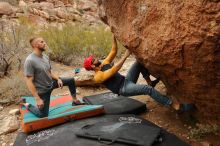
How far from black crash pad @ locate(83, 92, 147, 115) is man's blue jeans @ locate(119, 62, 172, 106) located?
0.54 metres

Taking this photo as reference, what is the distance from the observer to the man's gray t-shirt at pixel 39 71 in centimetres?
486

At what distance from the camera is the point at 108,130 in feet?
14.0

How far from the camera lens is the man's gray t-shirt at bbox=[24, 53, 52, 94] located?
486cm

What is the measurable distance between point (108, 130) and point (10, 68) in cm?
518

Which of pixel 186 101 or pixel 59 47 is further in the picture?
pixel 59 47

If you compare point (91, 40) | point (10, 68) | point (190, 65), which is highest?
point (190, 65)

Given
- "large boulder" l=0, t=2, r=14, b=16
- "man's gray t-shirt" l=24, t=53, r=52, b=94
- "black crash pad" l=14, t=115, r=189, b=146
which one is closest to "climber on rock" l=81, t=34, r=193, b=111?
"black crash pad" l=14, t=115, r=189, b=146

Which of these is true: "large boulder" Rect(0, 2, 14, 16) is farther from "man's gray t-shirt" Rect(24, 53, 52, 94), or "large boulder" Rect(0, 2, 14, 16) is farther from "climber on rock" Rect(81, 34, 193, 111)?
"climber on rock" Rect(81, 34, 193, 111)

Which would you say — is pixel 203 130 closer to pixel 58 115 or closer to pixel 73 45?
pixel 58 115

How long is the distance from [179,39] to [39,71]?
2.37 metres

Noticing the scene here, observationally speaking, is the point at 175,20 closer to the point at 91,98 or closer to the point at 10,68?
the point at 91,98

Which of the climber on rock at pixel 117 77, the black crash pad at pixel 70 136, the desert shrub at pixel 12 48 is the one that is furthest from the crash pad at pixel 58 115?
the desert shrub at pixel 12 48

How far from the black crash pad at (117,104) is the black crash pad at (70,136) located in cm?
37

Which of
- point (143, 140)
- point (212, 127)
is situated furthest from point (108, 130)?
point (212, 127)
